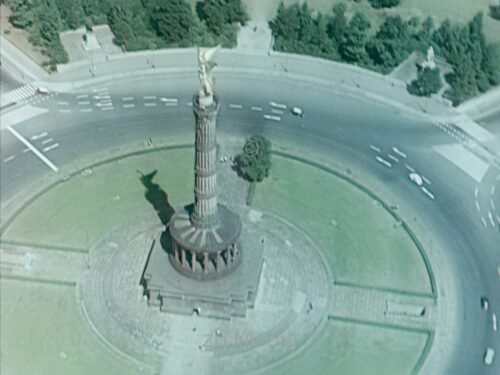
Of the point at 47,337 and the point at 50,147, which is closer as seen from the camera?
the point at 47,337

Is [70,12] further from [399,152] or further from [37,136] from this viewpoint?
[399,152]

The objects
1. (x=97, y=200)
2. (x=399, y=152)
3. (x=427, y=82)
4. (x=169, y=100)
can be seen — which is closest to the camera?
(x=97, y=200)

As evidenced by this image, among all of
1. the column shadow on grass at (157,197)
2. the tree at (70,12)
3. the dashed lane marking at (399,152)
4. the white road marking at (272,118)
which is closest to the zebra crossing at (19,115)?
the column shadow on grass at (157,197)

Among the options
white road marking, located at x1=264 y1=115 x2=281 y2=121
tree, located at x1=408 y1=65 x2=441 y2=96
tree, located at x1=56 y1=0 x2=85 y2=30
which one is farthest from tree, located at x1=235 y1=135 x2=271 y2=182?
tree, located at x1=56 y1=0 x2=85 y2=30

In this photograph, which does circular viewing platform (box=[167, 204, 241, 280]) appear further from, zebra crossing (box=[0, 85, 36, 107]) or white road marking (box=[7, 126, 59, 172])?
zebra crossing (box=[0, 85, 36, 107])

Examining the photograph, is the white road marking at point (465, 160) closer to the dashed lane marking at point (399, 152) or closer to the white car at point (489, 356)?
the dashed lane marking at point (399, 152)

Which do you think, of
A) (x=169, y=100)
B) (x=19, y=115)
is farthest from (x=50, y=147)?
(x=169, y=100)
